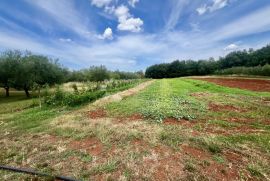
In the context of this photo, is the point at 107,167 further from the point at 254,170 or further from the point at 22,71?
the point at 22,71

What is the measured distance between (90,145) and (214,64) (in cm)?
8815

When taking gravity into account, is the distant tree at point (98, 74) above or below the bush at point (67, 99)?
above

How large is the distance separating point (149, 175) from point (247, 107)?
Answer: 28.6 feet

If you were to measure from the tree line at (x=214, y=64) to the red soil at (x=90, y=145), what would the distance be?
2803 inches

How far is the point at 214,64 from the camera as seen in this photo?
84.5 m

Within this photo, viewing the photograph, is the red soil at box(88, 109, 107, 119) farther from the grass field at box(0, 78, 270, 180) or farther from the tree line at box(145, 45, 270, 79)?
the tree line at box(145, 45, 270, 79)

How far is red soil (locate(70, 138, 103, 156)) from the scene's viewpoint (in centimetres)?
506

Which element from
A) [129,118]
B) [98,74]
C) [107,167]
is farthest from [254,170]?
[98,74]

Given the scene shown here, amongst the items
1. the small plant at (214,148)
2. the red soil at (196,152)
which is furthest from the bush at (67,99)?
the small plant at (214,148)

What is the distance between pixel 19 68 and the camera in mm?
27469

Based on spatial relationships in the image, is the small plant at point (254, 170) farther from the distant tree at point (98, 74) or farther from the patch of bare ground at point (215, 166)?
the distant tree at point (98, 74)

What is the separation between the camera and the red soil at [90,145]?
5058 mm

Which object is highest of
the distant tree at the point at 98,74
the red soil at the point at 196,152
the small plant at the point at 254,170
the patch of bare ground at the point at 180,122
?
the distant tree at the point at 98,74

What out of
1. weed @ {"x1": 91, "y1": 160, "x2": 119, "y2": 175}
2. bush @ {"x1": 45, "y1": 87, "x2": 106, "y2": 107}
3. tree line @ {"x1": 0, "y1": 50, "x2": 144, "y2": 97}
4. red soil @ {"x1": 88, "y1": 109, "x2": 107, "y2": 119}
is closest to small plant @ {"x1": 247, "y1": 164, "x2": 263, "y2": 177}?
weed @ {"x1": 91, "y1": 160, "x2": 119, "y2": 175}
